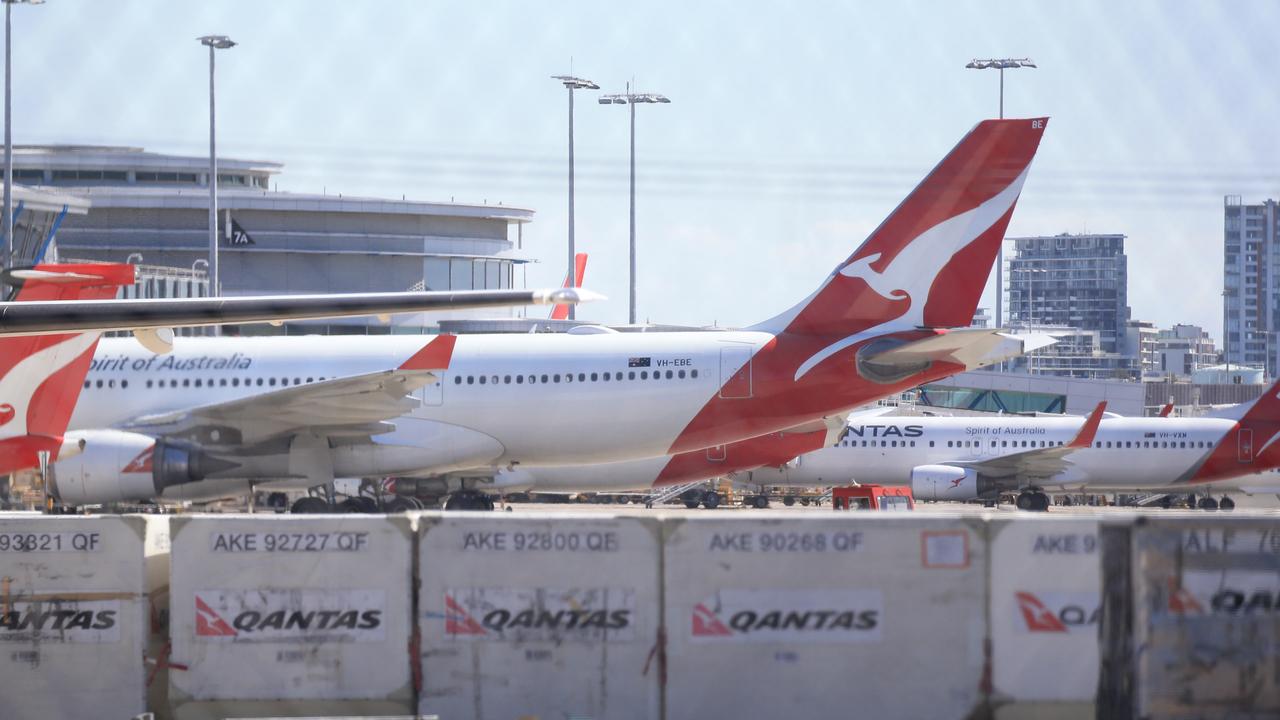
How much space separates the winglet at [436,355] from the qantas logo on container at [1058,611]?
15609 millimetres

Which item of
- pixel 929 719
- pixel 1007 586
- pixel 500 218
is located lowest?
pixel 929 719

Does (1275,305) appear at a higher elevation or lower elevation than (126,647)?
higher

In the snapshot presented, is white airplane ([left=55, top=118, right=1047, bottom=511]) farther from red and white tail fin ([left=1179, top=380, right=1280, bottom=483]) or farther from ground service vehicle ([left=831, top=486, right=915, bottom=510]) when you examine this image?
red and white tail fin ([left=1179, top=380, right=1280, bottom=483])

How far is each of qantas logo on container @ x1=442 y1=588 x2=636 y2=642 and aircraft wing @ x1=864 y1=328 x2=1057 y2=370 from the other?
14020 mm

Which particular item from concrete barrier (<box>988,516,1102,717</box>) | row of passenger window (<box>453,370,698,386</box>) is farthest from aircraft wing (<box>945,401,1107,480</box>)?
concrete barrier (<box>988,516,1102,717</box>)

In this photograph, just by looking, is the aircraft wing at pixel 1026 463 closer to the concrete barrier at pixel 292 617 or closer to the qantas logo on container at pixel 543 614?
the qantas logo on container at pixel 543 614

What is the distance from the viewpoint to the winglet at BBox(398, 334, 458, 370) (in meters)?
24.5

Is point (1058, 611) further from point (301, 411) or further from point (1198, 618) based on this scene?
point (301, 411)

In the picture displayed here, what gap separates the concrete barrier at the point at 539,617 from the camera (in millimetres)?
10328

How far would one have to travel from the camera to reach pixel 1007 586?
33.6 feet

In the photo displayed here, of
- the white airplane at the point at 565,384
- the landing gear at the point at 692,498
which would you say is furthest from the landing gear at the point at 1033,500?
the white airplane at the point at 565,384

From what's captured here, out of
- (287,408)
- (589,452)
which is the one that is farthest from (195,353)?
(589,452)

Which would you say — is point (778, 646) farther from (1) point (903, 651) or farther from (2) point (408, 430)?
(2) point (408, 430)

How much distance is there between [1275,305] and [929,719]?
8591 centimetres
